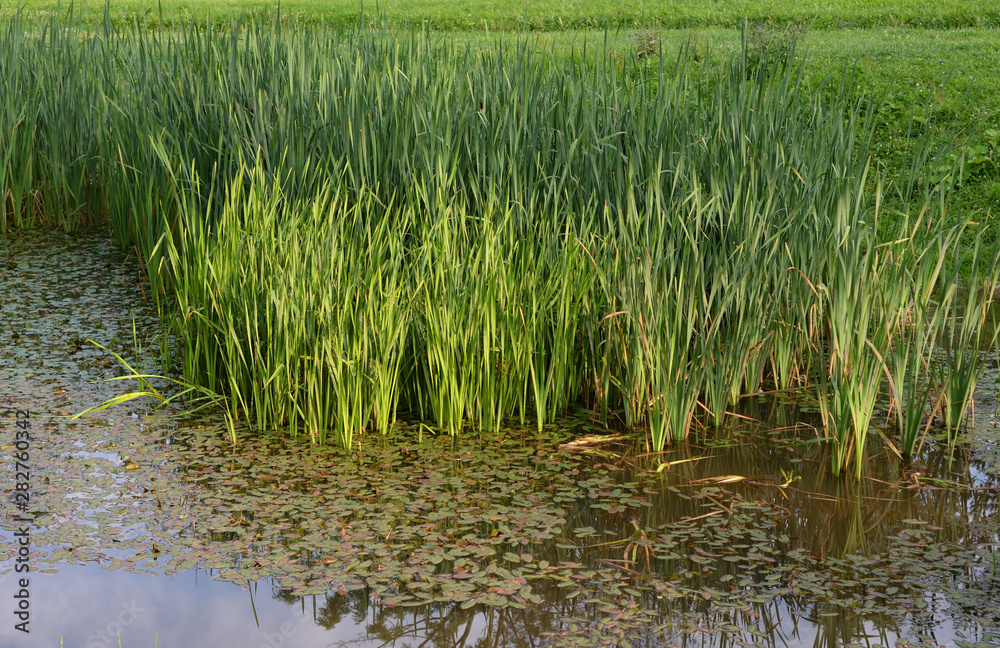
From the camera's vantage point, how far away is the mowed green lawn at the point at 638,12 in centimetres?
1309

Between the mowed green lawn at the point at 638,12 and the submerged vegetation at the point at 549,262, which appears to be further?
the mowed green lawn at the point at 638,12

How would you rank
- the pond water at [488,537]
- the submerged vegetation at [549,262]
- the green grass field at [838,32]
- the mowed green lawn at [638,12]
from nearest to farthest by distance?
the pond water at [488,537] → the submerged vegetation at [549,262] → the green grass field at [838,32] → the mowed green lawn at [638,12]

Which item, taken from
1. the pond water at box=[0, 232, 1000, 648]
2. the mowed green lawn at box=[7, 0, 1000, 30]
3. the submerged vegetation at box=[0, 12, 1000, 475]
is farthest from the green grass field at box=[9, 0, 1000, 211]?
the pond water at box=[0, 232, 1000, 648]

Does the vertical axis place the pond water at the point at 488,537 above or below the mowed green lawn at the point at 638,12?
below

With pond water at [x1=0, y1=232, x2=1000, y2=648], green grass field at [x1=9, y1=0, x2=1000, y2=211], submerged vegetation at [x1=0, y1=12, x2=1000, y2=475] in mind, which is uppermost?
green grass field at [x1=9, y1=0, x2=1000, y2=211]

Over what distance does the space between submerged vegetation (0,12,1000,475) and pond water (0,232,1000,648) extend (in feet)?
0.71

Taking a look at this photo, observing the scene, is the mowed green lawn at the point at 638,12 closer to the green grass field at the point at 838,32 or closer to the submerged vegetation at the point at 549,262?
the green grass field at the point at 838,32

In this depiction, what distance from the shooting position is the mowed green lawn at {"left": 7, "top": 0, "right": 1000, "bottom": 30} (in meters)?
13.1

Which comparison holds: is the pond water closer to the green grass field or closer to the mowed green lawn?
the green grass field

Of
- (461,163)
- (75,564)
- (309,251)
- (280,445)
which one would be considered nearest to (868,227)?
(461,163)

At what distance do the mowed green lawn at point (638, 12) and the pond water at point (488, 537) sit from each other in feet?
32.2

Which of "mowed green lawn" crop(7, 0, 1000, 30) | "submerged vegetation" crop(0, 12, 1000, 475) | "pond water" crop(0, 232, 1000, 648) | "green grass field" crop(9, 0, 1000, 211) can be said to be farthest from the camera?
"mowed green lawn" crop(7, 0, 1000, 30)

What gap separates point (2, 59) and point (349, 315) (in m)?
4.40

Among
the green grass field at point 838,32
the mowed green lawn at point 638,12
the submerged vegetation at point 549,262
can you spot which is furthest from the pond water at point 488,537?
the mowed green lawn at point 638,12
